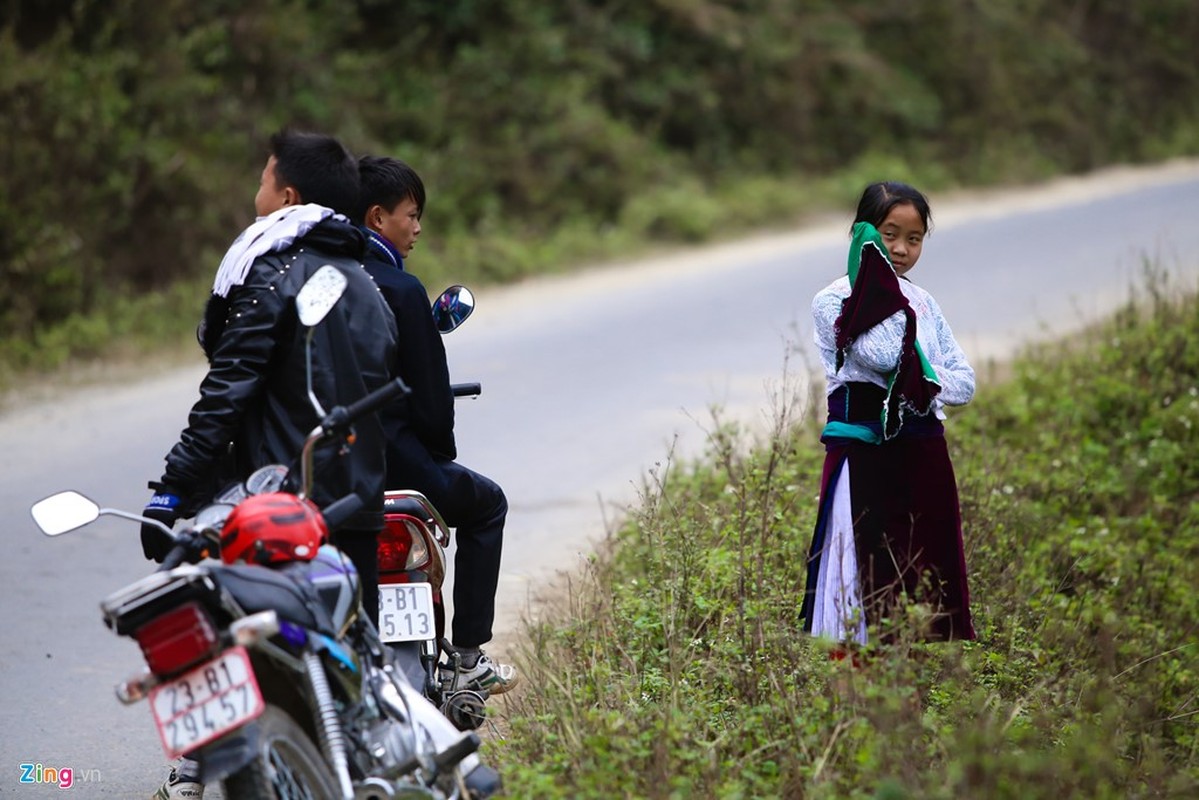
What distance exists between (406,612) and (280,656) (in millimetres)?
1019

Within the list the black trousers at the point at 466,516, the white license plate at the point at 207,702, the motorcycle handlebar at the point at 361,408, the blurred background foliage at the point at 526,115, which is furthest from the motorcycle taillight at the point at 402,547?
the blurred background foliage at the point at 526,115

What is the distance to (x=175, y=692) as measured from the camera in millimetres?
3205

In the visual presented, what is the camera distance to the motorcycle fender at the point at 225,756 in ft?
10.4

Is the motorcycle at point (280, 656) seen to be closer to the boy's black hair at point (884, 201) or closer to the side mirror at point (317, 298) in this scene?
the side mirror at point (317, 298)

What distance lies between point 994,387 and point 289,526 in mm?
7167

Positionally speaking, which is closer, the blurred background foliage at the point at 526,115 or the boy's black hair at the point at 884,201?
the boy's black hair at the point at 884,201

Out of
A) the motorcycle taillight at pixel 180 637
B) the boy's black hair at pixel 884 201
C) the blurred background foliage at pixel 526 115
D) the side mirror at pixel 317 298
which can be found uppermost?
the blurred background foliage at pixel 526 115

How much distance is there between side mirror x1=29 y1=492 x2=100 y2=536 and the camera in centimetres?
340

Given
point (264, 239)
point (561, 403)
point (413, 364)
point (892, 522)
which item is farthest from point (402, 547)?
point (561, 403)

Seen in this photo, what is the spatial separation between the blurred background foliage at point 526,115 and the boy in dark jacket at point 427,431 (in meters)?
6.98

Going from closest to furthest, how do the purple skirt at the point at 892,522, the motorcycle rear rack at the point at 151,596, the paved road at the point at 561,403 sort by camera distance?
1. the motorcycle rear rack at the point at 151,596
2. the purple skirt at the point at 892,522
3. the paved road at the point at 561,403

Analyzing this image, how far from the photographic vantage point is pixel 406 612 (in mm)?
4320

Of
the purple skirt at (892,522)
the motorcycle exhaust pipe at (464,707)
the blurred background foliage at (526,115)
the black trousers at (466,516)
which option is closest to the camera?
the black trousers at (466,516)

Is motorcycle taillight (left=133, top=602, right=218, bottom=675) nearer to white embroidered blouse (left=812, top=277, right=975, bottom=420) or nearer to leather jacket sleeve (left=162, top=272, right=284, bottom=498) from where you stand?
leather jacket sleeve (left=162, top=272, right=284, bottom=498)
